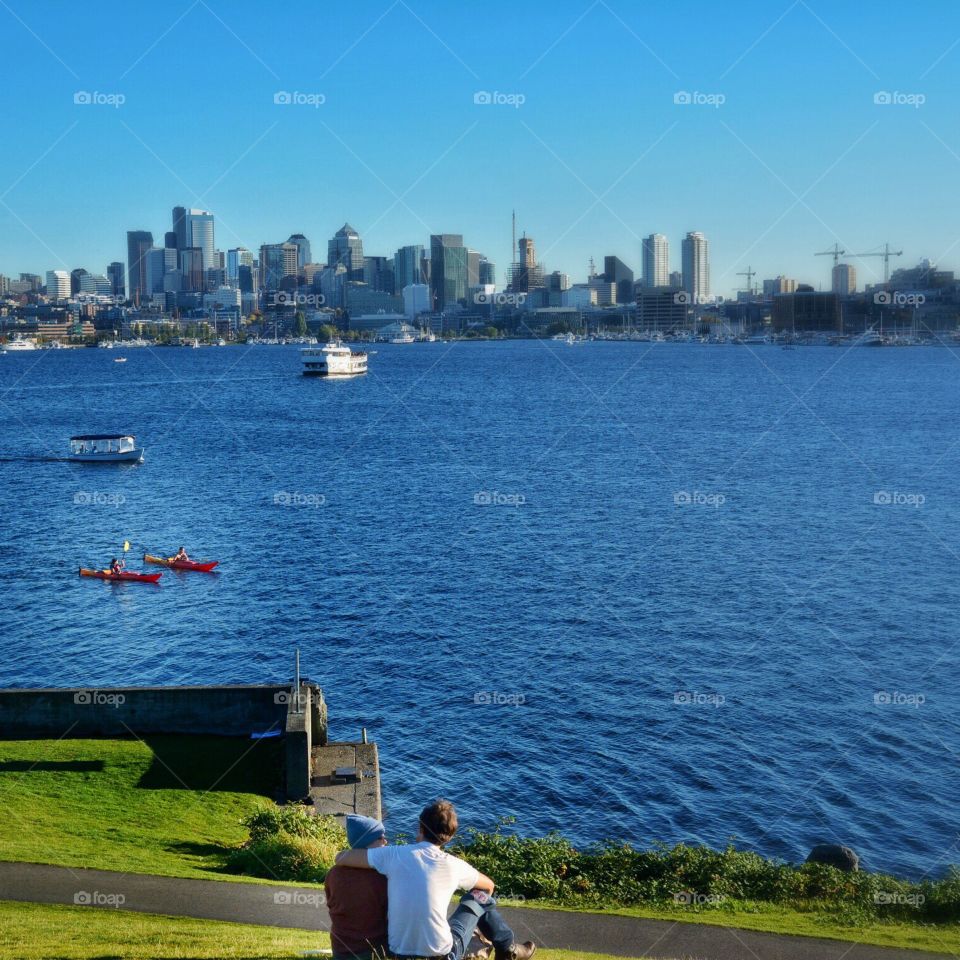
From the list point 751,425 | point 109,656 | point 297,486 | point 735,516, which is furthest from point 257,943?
point 751,425

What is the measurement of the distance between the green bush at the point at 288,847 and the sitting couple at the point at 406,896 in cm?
732

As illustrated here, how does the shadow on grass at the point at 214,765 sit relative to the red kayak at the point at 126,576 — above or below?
above

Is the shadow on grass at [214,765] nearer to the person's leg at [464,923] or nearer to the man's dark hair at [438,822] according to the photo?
the person's leg at [464,923]

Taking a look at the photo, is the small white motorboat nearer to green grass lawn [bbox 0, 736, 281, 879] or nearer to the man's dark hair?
green grass lawn [bbox 0, 736, 281, 879]

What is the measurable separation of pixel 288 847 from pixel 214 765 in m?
6.65

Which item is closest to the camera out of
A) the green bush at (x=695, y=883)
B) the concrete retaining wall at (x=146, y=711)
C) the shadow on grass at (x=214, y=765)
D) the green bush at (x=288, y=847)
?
the green bush at (x=695, y=883)

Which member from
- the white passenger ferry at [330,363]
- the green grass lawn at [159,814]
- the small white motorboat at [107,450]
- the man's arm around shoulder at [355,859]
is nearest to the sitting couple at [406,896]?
the man's arm around shoulder at [355,859]


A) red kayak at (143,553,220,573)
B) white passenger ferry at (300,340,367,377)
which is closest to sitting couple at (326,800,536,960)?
red kayak at (143,553,220,573)

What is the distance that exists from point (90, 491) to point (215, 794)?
60900 mm

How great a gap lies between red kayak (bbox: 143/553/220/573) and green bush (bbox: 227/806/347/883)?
112ft

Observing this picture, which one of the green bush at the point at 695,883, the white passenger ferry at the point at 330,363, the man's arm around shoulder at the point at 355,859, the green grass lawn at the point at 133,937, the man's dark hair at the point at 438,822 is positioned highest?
the white passenger ferry at the point at 330,363

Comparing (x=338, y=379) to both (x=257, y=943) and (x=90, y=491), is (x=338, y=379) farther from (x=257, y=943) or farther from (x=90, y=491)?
(x=257, y=943)

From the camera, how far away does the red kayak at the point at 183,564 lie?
55312 mm

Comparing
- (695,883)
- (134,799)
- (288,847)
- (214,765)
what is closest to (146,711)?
(214,765)
